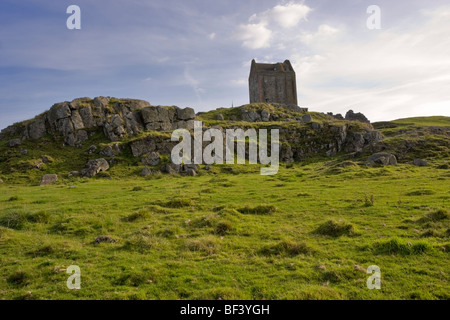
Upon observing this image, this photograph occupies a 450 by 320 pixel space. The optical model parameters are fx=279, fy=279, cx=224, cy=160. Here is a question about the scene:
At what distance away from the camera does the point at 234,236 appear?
14102 millimetres

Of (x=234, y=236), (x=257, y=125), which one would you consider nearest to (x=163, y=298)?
(x=234, y=236)

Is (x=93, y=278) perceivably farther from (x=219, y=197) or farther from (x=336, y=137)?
(x=336, y=137)

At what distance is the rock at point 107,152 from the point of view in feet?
156

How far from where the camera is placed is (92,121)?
182 ft

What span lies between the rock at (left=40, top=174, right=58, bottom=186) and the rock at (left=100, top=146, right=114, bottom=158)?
31.8ft

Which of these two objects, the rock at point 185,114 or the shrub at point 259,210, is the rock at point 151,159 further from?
the shrub at point 259,210

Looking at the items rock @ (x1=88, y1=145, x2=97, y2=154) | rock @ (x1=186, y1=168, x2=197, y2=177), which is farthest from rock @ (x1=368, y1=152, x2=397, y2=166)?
rock @ (x1=88, y1=145, x2=97, y2=154)

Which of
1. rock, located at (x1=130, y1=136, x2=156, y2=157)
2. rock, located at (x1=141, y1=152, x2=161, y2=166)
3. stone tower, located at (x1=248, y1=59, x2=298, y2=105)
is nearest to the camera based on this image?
rock, located at (x1=141, y1=152, x2=161, y2=166)

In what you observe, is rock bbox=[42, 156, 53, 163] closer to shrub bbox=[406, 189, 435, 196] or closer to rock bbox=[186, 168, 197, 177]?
rock bbox=[186, 168, 197, 177]

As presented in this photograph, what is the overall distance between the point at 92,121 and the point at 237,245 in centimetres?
5172

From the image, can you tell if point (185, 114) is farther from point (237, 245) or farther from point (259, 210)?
point (237, 245)

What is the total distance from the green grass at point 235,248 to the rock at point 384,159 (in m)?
19.2

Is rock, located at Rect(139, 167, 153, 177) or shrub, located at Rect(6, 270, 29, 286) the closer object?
shrub, located at Rect(6, 270, 29, 286)

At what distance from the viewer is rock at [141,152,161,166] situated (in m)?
46.6
